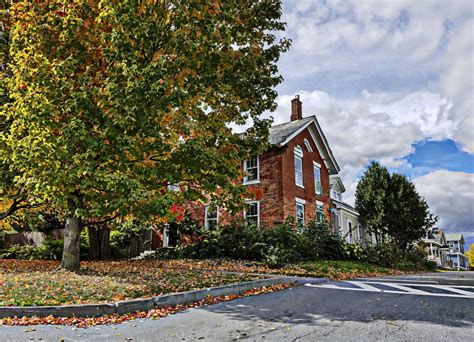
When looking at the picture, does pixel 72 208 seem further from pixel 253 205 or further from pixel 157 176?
pixel 253 205

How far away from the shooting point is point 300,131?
78.5 ft

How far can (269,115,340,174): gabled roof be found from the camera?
72.6ft

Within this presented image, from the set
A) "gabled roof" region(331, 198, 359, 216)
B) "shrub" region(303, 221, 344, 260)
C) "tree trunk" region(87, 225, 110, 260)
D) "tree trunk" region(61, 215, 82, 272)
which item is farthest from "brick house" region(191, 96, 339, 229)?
"tree trunk" region(61, 215, 82, 272)

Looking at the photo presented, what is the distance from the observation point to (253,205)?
2183 centimetres

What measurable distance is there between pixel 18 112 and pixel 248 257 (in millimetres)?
11397

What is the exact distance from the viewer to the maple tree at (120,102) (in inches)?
321

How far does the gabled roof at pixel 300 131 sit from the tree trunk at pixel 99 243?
10443 mm

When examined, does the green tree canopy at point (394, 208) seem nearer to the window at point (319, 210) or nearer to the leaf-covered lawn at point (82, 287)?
the window at point (319, 210)

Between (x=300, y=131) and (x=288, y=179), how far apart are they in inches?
154

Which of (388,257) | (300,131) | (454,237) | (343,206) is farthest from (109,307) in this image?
(454,237)

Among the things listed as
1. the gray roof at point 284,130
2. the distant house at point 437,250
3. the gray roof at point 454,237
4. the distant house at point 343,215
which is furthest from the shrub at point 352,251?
the gray roof at point 454,237

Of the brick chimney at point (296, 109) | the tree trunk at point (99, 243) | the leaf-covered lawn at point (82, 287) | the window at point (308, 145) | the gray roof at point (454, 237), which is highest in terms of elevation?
the brick chimney at point (296, 109)

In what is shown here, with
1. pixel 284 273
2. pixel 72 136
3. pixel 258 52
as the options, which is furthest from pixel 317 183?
pixel 72 136

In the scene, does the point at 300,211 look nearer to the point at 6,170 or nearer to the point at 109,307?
the point at 6,170
